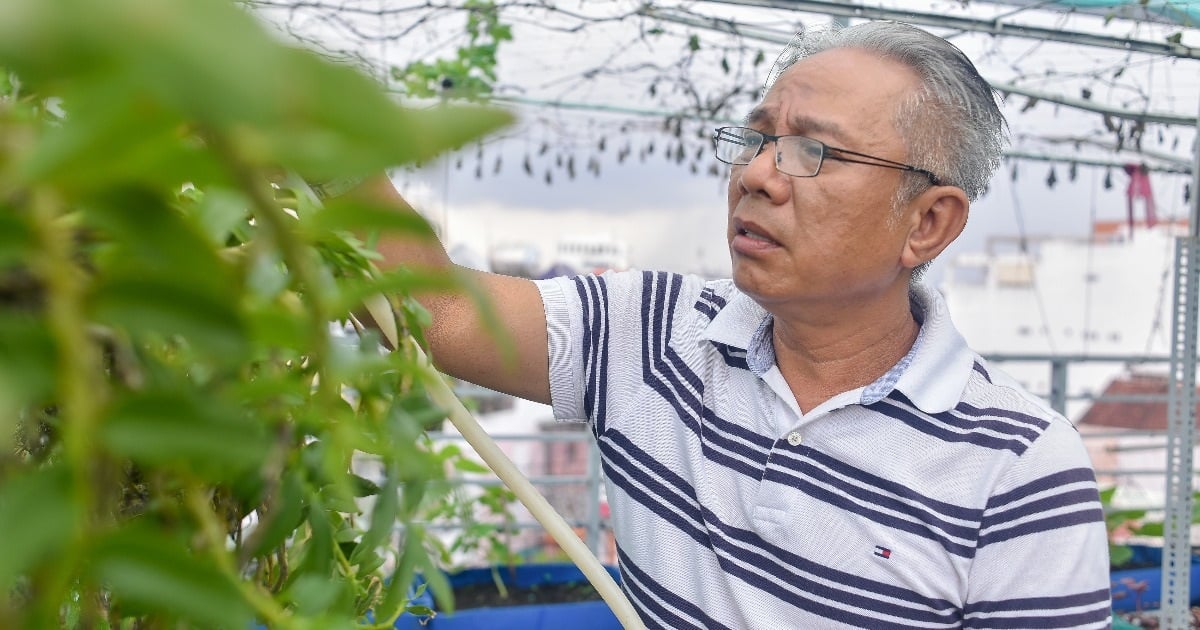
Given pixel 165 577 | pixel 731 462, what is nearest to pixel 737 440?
pixel 731 462

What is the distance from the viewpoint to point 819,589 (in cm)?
92

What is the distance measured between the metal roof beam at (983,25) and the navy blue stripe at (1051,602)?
1.54 metres

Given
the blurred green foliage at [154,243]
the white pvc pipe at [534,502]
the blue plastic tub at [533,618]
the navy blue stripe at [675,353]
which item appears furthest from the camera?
the blue plastic tub at [533,618]

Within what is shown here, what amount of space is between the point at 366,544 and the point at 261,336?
13cm

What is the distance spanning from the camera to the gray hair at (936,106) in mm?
960

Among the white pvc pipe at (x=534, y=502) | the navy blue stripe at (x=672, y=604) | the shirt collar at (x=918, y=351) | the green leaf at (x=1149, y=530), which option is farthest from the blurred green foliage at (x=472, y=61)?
the green leaf at (x=1149, y=530)

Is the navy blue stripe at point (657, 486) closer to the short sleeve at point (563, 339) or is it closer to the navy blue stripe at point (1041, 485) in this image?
the short sleeve at point (563, 339)

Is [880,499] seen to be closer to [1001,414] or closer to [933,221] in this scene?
[1001,414]

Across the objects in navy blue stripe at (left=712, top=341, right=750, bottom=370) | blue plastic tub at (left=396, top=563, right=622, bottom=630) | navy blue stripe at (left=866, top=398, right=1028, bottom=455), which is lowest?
blue plastic tub at (left=396, top=563, right=622, bottom=630)

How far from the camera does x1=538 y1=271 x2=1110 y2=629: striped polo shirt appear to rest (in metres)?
0.87

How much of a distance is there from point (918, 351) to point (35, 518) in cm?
95

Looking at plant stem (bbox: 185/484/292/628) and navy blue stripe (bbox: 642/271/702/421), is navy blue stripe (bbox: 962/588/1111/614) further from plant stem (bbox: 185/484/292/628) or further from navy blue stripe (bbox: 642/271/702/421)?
plant stem (bbox: 185/484/292/628)

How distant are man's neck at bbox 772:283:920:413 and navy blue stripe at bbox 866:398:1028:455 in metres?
0.05

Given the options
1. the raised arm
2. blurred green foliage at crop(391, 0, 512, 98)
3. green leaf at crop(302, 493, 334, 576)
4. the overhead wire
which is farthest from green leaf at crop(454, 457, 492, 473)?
the overhead wire
